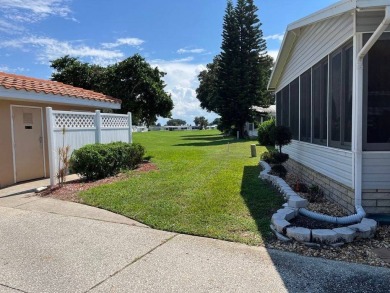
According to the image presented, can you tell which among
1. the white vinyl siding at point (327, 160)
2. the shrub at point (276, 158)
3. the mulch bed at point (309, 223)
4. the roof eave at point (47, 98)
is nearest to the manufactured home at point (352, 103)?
the white vinyl siding at point (327, 160)

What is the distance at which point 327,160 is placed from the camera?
6.63m

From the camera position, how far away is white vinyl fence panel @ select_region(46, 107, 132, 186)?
8.67 meters

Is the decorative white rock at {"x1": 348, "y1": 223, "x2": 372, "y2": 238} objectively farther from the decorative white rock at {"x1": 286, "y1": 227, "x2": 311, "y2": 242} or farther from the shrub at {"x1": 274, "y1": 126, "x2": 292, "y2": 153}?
the shrub at {"x1": 274, "y1": 126, "x2": 292, "y2": 153}

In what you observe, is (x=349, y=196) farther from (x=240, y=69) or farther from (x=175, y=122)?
(x=175, y=122)

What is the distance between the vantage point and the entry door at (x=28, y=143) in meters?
9.29

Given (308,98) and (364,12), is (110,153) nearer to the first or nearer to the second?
(308,98)

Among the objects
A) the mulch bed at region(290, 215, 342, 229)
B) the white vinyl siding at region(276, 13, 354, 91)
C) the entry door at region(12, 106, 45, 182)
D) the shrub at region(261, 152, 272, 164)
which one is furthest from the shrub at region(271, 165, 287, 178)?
the entry door at region(12, 106, 45, 182)

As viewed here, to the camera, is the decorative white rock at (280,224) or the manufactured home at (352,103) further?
the manufactured home at (352,103)

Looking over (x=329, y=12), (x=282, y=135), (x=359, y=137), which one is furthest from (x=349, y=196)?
(x=282, y=135)

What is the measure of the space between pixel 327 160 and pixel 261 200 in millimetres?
1566

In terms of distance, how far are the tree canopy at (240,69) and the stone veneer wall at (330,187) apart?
2165cm

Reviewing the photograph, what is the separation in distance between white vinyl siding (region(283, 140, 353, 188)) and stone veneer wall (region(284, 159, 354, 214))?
0.10 meters

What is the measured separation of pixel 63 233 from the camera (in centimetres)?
496

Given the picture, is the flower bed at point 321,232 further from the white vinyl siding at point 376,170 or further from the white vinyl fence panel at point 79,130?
the white vinyl fence panel at point 79,130
